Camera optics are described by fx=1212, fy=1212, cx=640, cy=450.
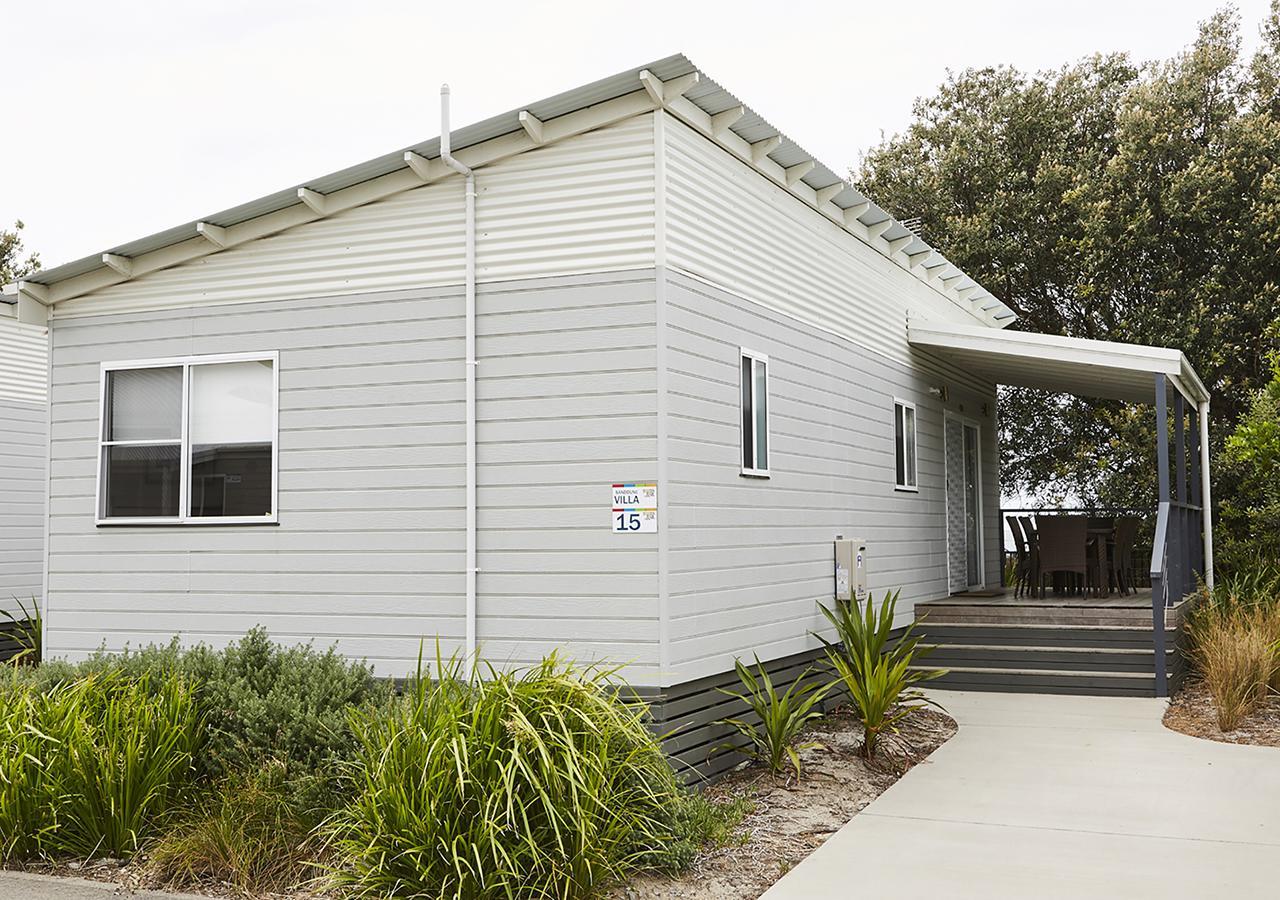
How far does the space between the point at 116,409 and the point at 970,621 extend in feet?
24.5

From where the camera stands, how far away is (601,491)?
6.98 meters

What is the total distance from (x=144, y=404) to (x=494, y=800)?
4916 mm

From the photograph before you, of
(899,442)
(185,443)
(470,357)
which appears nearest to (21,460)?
(185,443)

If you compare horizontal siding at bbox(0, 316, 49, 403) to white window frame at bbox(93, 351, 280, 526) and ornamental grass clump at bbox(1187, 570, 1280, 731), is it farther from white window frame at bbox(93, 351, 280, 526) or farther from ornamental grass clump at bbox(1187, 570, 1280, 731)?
ornamental grass clump at bbox(1187, 570, 1280, 731)

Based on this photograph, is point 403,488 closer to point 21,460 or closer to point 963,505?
point 21,460

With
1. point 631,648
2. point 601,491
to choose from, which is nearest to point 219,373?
point 601,491

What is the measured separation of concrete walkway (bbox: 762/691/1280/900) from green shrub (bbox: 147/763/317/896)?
7.12 ft

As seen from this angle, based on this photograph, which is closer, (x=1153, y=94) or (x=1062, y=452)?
(x=1153, y=94)

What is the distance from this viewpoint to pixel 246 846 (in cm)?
547

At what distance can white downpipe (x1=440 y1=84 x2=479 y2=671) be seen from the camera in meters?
7.18

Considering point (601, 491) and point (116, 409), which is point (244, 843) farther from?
point (116, 409)

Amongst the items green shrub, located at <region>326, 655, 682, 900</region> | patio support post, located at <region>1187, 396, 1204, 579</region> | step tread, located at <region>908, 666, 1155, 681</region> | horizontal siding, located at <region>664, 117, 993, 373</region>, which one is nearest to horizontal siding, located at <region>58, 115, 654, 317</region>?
horizontal siding, located at <region>664, 117, 993, 373</region>

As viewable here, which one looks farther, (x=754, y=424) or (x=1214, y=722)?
(x=1214, y=722)

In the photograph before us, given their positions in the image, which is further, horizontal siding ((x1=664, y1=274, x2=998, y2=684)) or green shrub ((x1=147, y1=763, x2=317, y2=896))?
horizontal siding ((x1=664, y1=274, x2=998, y2=684))
